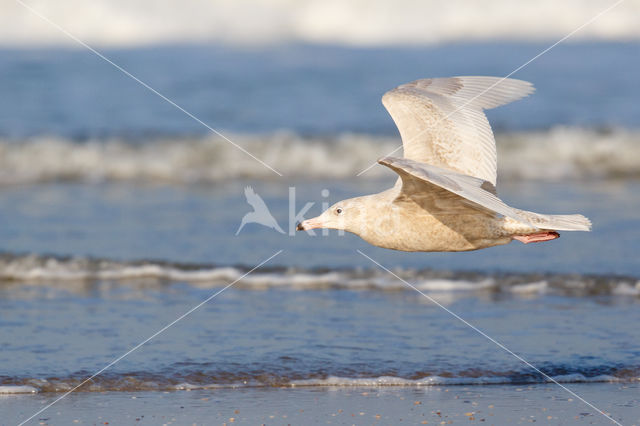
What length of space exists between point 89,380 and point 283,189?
638cm

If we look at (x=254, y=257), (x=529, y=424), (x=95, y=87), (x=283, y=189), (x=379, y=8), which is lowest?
(x=529, y=424)

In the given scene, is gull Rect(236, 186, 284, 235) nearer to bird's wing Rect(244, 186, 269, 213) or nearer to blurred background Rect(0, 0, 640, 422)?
bird's wing Rect(244, 186, 269, 213)

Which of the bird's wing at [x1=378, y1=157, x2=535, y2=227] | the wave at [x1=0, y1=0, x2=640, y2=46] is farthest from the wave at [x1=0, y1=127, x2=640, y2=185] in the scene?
the wave at [x1=0, y1=0, x2=640, y2=46]

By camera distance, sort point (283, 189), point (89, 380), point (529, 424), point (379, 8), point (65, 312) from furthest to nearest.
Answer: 1. point (379, 8)
2. point (283, 189)
3. point (65, 312)
4. point (89, 380)
5. point (529, 424)

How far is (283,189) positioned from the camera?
12289mm

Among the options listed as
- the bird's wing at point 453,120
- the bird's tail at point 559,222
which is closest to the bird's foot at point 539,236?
the bird's tail at point 559,222

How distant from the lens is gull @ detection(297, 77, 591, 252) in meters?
5.45

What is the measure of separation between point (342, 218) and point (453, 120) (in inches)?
45.1

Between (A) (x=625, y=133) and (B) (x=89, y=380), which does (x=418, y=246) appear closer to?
(B) (x=89, y=380)

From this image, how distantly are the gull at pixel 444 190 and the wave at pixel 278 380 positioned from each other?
84 centimetres

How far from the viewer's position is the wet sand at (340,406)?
214 inches

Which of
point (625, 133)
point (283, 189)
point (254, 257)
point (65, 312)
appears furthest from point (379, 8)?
point (65, 312)

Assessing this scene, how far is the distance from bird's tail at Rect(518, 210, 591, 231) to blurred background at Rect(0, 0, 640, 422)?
1.07 metres

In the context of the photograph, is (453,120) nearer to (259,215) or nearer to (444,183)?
(444,183)
